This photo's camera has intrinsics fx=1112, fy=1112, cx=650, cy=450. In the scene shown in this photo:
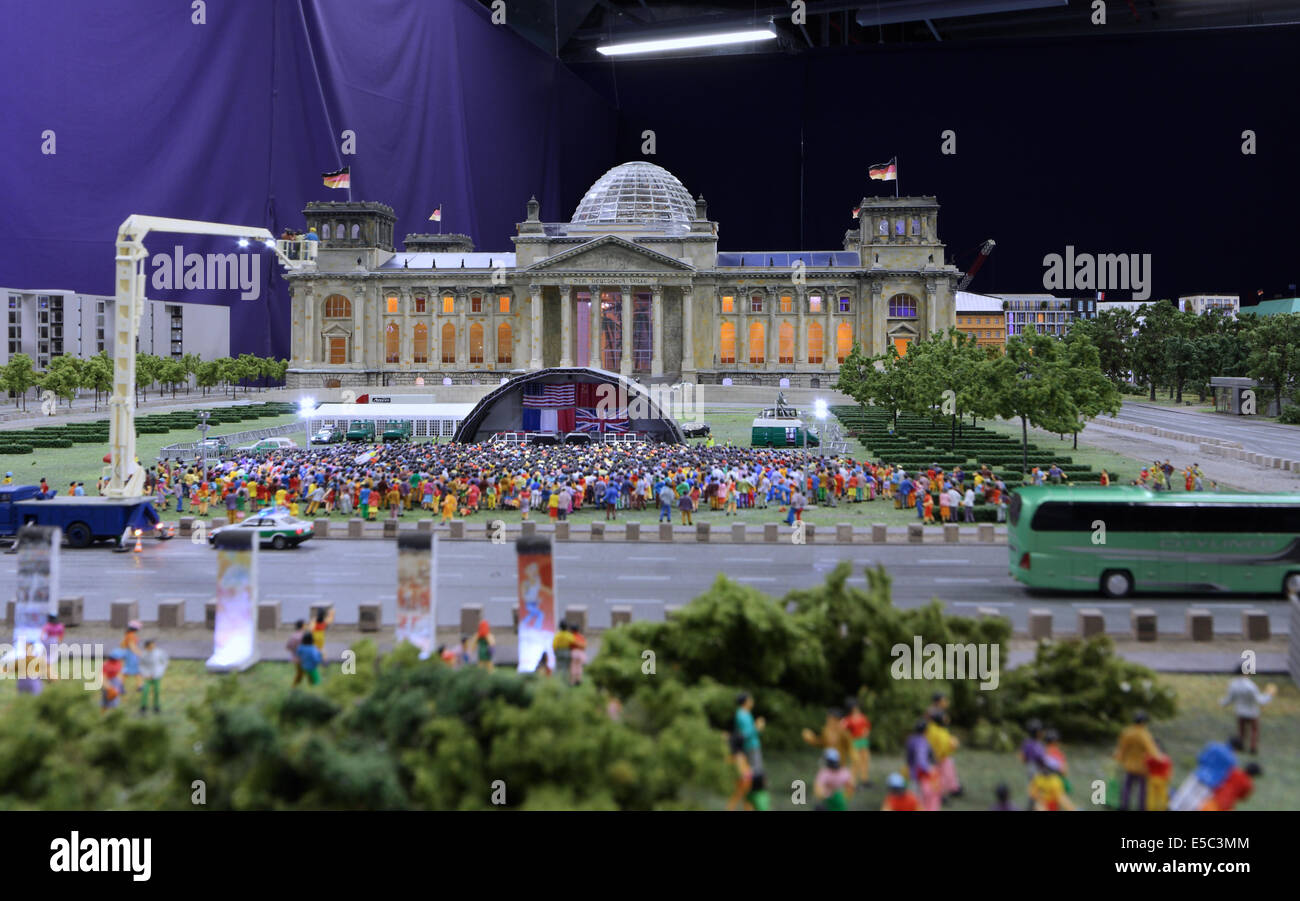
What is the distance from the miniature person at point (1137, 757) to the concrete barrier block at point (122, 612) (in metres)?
20.8

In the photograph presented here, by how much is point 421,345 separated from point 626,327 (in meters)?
24.2

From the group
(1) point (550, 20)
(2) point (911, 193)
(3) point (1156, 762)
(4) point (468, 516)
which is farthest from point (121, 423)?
(1) point (550, 20)

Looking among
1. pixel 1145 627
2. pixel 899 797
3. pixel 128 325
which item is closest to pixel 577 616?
pixel 899 797

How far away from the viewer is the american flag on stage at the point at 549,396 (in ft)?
229

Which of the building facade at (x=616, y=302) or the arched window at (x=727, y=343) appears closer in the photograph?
the building facade at (x=616, y=302)

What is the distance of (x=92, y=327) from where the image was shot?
4587 inches

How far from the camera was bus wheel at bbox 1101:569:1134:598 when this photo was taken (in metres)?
28.8

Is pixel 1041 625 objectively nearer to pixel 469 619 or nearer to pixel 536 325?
pixel 469 619

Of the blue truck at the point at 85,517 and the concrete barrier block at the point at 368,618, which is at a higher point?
the blue truck at the point at 85,517

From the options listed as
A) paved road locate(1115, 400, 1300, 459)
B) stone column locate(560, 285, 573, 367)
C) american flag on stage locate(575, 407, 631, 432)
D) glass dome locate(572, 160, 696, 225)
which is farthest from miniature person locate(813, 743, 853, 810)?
glass dome locate(572, 160, 696, 225)

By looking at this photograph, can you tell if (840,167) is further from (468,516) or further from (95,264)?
(468,516)

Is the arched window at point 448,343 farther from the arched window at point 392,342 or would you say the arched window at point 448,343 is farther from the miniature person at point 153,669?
the miniature person at point 153,669

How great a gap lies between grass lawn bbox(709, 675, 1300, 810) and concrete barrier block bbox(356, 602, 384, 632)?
11.0 metres

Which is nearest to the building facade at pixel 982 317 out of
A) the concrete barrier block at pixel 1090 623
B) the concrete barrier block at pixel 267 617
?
the concrete barrier block at pixel 1090 623
